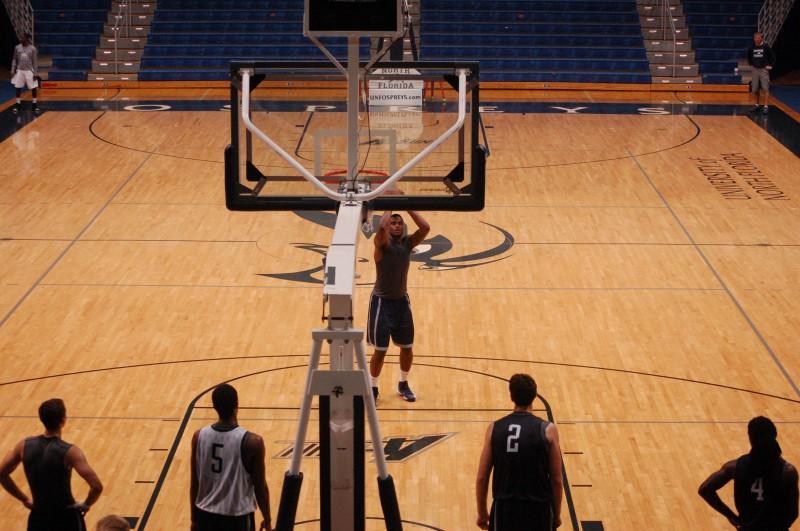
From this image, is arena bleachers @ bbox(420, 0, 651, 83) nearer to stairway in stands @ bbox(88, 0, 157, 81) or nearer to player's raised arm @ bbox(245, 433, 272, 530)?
stairway in stands @ bbox(88, 0, 157, 81)

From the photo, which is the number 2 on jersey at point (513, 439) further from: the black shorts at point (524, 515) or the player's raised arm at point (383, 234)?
the player's raised arm at point (383, 234)

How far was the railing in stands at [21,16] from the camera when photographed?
26.3m

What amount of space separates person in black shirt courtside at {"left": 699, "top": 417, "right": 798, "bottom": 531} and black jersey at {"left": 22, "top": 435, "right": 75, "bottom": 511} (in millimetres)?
3317

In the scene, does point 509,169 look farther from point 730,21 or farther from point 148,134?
point 730,21

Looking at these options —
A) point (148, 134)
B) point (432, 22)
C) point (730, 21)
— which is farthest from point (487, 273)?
point (730, 21)

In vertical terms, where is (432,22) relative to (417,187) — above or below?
below

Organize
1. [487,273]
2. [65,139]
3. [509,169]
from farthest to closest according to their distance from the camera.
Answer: [65,139]
[509,169]
[487,273]

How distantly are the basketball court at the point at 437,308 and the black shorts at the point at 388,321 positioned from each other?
0.49 metres

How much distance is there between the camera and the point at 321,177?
722 cm

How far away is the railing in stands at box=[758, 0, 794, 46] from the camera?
26562 millimetres

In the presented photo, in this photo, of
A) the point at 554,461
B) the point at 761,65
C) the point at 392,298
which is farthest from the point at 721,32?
the point at 554,461

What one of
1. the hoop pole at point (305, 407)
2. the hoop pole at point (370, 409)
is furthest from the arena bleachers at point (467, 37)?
the hoop pole at point (305, 407)

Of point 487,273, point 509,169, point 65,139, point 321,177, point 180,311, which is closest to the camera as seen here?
point 321,177

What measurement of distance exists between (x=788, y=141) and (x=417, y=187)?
14.2m
